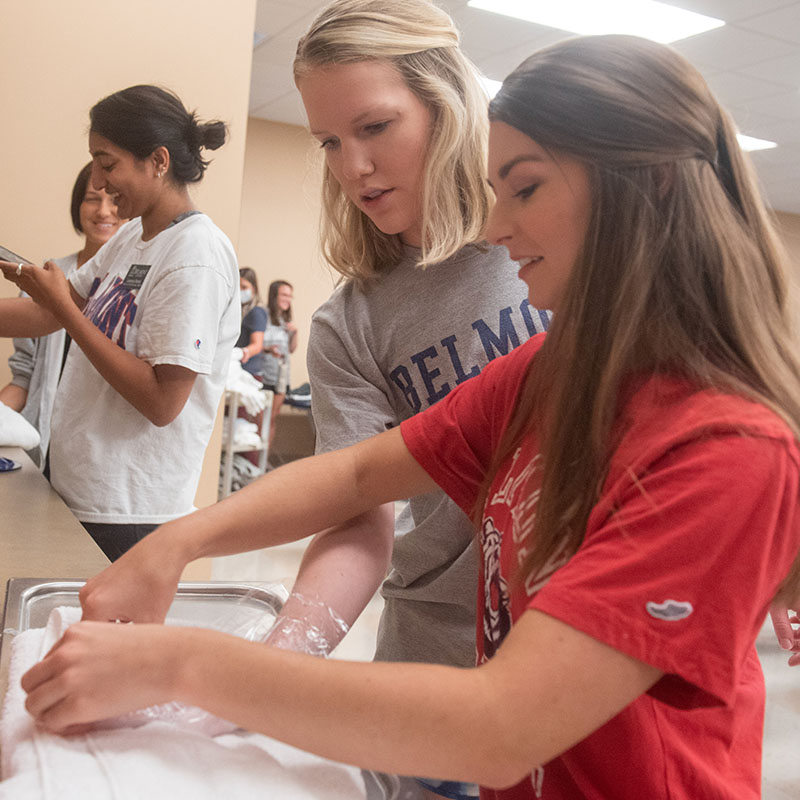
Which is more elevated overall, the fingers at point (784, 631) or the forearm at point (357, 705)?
the forearm at point (357, 705)

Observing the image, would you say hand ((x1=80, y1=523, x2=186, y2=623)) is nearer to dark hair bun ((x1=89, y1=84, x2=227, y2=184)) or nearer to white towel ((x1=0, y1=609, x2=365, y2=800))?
white towel ((x1=0, y1=609, x2=365, y2=800))

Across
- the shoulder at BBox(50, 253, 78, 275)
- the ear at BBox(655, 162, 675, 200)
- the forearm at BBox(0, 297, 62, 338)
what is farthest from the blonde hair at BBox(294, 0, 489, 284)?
the shoulder at BBox(50, 253, 78, 275)

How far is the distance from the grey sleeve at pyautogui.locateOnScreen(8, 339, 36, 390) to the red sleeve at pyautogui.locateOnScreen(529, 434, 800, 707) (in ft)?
7.13

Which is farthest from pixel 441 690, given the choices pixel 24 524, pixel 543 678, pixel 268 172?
pixel 268 172

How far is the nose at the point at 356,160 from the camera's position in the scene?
0.96 m

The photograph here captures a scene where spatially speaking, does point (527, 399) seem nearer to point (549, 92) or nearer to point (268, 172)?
point (549, 92)

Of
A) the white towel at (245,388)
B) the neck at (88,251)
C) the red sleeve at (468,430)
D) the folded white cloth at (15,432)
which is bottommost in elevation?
the white towel at (245,388)

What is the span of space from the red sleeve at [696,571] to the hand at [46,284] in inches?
49.2

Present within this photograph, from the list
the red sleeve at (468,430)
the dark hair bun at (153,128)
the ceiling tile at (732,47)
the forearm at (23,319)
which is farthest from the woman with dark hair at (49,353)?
the ceiling tile at (732,47)

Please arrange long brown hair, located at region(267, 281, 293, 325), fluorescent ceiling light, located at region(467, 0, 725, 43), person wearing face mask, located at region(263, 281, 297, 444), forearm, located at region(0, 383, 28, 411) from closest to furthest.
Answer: forearm, located at region(0, 383, 28, 411)
fluorescent ceiling light, located at region(467, 0, 725, 43)
person wearing face mask, located at region(263, 281, 297, 444)
long brown hair, located at region(267, 281, 293, 325)

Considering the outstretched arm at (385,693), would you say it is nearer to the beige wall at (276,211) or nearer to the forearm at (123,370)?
the forearm at (123,370)

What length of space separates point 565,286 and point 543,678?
29 cm

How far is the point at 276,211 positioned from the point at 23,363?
16.6 ft

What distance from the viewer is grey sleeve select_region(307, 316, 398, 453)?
1.04 m
